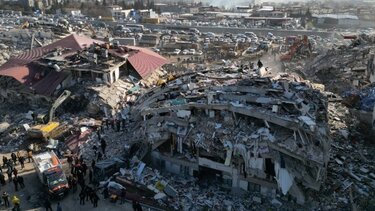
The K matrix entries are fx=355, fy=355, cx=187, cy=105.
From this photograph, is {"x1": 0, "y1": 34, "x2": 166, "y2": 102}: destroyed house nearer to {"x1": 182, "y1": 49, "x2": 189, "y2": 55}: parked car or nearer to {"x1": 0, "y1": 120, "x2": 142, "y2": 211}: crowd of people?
{"x1": 0, "y1": 120, "x2": 142, "y2": 211}: crowd of people

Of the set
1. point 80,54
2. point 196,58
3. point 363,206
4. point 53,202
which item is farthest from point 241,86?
point 196,58

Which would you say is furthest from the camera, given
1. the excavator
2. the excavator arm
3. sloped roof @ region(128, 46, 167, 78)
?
sloped roof @ region(128, 46, 167, 78)

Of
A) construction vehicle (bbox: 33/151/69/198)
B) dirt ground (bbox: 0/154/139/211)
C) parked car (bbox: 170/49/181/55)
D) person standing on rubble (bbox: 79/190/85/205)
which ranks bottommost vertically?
dirt ground (bbox: 0/154/139/211)

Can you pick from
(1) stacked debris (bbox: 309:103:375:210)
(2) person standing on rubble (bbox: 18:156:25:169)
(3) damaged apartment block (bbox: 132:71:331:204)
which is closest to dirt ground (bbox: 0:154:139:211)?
(2) person standing on rubble (bbox: 18:156:25:169)

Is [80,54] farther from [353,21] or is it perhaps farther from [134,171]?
[353,21]

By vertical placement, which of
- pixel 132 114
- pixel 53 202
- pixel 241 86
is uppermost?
pixel 241 86

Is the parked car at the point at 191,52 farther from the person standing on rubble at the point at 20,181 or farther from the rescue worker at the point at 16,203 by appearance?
the rescue worker at the point at 16,203
